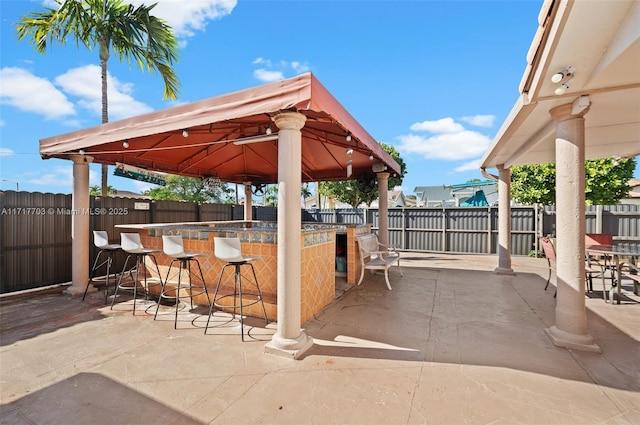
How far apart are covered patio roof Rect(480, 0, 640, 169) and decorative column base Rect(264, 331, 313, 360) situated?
11.0ft

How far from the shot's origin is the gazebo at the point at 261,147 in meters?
2.65

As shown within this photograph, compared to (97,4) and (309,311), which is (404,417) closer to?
(309,311)

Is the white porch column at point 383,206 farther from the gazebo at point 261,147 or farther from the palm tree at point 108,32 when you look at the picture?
the palm tree at point 108,32

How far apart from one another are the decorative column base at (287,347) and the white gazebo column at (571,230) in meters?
2.71

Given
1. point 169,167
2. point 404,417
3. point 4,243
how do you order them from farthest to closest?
point 169,167 → point 4,243 → point 404,417

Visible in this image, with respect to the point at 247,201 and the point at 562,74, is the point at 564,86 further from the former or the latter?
the point at 247,201

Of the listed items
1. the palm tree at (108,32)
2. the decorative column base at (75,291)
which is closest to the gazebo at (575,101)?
the decorative column base at (75,291)

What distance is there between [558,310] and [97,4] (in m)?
10.1

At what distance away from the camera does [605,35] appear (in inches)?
78.5

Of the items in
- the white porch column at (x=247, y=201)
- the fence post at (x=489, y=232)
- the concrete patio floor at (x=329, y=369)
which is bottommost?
the concrete patio floor at (x=329, y=369)


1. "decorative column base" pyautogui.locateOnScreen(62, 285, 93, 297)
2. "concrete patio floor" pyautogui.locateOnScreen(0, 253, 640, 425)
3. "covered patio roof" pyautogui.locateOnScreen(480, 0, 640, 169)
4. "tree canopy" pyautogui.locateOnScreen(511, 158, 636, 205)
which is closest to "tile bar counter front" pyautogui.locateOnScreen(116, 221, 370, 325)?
"concrete patio floor" pyautogui.locateOnScreen(0, 253, 640, 425)

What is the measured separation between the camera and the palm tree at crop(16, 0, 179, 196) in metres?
5.88

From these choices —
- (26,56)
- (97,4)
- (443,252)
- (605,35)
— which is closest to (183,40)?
(97,4)

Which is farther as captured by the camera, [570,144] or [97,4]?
[97,4]
